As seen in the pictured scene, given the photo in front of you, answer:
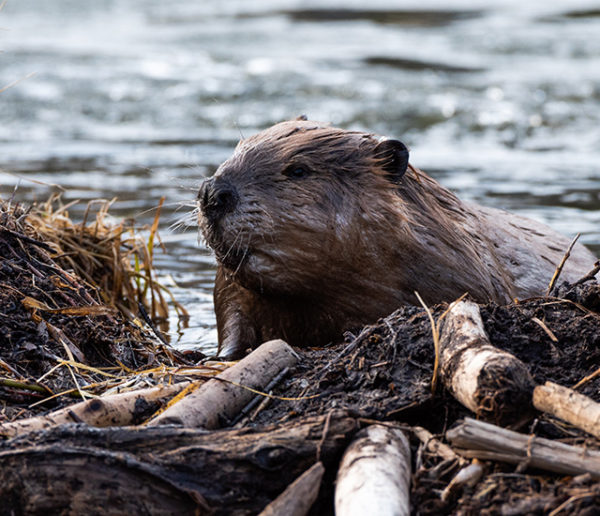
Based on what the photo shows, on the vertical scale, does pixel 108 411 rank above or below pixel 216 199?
below

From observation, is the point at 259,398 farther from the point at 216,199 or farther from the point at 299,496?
the point at 216,199

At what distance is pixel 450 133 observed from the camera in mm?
12594

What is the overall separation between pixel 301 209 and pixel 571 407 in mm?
1861

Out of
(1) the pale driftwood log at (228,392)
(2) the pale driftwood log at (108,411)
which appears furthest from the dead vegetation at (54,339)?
(1) the pale driftwood log at (228,392)

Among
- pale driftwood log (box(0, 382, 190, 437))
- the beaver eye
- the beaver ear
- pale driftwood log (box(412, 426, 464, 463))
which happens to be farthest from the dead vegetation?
the beaver ear

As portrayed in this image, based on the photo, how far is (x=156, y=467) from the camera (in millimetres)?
2428

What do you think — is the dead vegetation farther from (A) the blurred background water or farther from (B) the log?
(A) the blurred background water

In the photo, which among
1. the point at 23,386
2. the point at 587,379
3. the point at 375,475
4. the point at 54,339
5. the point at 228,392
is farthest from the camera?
the point at 54,339

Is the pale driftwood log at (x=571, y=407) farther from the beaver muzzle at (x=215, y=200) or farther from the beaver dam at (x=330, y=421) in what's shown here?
the beaver muzzle at (x=215, y=200)

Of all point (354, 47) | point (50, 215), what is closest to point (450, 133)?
point (354, 47)

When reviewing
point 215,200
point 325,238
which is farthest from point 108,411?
point 325,238

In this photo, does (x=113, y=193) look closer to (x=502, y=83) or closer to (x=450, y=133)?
(x=450, y=133)

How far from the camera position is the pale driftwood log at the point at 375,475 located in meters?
2.23

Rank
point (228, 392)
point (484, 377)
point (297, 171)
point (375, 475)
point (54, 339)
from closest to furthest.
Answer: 1. point (375, 475)
2. point (484, 377)
3. point (228, 392)
4. point (54, 339)
5. point (297, 171)
